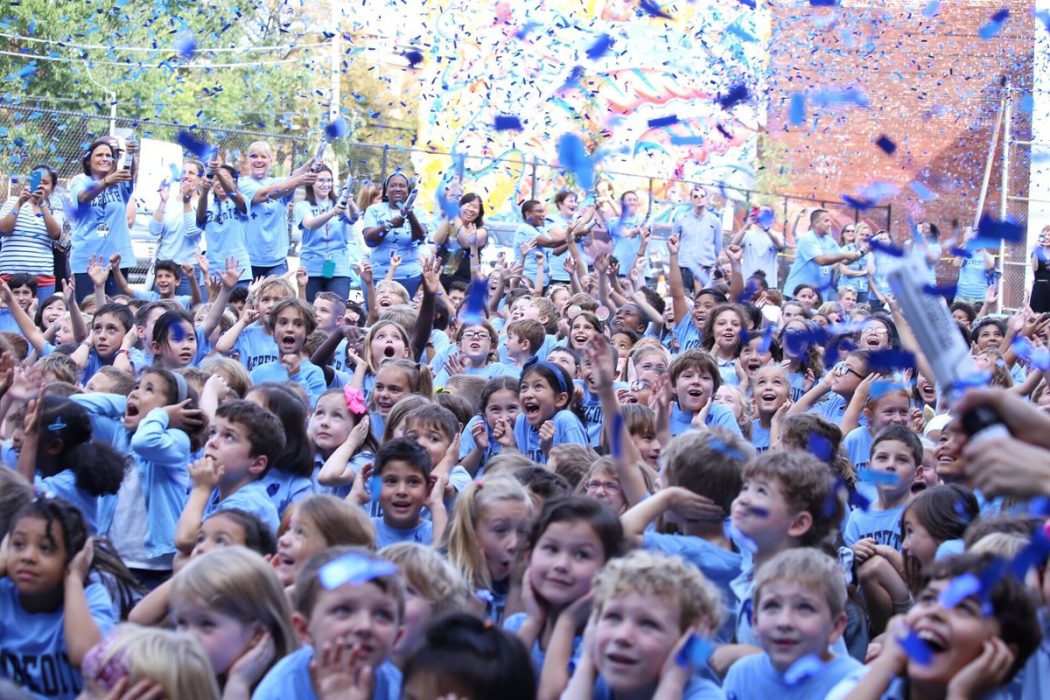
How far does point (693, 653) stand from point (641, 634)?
154 millimetres

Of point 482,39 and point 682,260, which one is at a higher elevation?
point 482,39

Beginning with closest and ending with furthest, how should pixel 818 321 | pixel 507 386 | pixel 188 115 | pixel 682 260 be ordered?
pixel 507 386
pixel 818 321
pixel 682 260
pixel 188 115

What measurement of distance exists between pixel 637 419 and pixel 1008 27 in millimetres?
20183

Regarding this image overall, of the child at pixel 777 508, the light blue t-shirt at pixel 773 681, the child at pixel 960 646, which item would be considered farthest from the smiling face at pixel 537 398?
the child at pixel 960 646

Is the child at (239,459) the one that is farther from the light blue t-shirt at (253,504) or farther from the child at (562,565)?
the child at (562,565)

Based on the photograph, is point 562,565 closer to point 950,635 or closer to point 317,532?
point 317,532

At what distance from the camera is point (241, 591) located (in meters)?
3.91

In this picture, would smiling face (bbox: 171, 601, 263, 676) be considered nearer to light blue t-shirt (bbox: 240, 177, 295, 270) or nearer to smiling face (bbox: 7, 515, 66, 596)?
smiling face (bbox: 7, 515, 66, 596)

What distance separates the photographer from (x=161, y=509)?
5988 millimetres

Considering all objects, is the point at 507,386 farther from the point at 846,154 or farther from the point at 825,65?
the point at 846,154

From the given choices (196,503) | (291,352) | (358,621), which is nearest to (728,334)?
(291,352)

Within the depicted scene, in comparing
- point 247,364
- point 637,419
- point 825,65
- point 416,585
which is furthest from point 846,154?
point 416,585

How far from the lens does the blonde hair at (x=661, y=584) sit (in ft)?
12.0

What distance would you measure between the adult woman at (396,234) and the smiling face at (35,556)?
27.0ft
